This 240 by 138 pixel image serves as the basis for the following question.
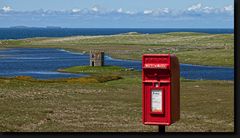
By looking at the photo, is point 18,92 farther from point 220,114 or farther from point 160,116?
point 160,116

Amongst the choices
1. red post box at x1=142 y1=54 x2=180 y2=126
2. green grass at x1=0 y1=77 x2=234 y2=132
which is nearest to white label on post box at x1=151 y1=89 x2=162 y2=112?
red post box at x1=142 y1=54 x2=180 y2=126

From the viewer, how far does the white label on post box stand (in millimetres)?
10547

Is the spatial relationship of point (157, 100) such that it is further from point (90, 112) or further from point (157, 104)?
point (90, 112)

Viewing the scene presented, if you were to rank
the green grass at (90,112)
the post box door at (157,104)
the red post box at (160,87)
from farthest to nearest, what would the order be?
the green grass at (90,112)
the post box door at (157,104)
the red post box at (160,87)

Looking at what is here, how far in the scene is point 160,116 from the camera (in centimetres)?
1062

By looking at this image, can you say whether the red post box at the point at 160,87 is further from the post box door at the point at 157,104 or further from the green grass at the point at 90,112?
the green grass at the point at 90,112

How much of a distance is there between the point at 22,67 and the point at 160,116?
47905mm

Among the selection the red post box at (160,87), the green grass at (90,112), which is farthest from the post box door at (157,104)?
the green grass at (90,112)

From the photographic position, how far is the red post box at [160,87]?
33.8 ft

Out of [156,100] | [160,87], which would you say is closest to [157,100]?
[156,100]

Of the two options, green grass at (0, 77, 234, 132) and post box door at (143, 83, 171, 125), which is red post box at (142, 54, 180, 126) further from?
green grass at (0, 77, 234, 132)

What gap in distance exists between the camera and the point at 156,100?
10617mm

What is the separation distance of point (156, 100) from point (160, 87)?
0.25 metres

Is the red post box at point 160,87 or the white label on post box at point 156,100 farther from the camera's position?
the white label on post box at point 156,100
